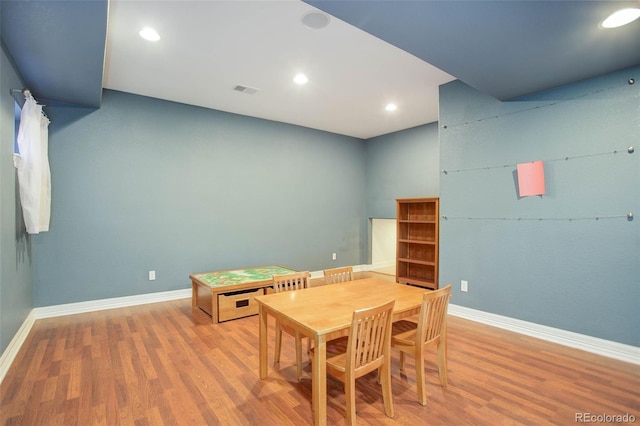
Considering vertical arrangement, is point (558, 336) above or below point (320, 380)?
below

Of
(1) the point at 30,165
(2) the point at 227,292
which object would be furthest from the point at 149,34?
(2) the point at 227,292

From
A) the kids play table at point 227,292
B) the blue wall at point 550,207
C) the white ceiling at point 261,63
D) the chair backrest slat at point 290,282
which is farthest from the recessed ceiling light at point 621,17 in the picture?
the kids play table at point 227,292

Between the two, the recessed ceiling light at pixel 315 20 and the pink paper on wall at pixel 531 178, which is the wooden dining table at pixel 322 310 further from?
the recessed ceiling light at pixel 315 20

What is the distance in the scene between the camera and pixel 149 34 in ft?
9.12

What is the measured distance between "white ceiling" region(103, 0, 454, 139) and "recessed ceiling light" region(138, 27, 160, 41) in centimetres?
5

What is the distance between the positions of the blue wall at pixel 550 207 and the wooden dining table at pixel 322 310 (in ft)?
5.13

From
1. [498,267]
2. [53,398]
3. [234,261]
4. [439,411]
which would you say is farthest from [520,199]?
[53,398]

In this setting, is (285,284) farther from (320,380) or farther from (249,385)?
(320,380)

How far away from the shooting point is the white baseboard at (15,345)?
2.43 m

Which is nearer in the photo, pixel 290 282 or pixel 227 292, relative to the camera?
pixel 290 282

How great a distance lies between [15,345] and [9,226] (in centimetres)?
108

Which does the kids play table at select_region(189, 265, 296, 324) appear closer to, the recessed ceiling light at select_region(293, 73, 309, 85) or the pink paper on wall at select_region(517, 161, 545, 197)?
the recessed ceiling light at select_region(293, 73, 309, 85)

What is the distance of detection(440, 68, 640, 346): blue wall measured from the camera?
2770 millimetres

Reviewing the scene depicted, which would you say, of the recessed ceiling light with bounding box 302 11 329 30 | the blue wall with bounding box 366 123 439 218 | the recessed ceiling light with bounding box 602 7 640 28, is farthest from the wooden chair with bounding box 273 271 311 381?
the blue wall with bounding box 366 123 439 218
